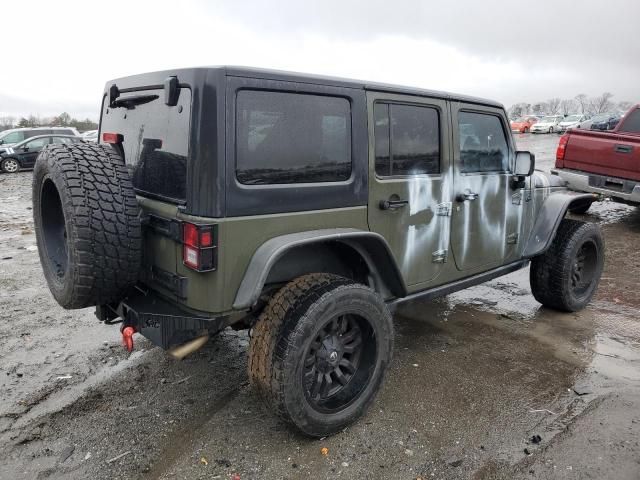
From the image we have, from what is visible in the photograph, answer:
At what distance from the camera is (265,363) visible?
2520 mm

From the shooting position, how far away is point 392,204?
9.97 ft

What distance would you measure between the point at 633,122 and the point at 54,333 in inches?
356

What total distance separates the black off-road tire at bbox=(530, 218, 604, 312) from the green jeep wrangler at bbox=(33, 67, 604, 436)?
4.87 ft

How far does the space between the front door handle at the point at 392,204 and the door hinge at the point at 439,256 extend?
0.51 metres

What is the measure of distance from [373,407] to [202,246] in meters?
1.57

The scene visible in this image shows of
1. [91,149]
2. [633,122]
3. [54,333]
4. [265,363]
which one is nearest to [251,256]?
[265,363]

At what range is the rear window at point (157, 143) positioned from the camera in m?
2.42

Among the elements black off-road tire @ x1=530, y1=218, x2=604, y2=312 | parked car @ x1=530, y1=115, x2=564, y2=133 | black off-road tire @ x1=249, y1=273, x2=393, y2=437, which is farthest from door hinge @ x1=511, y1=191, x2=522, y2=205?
parked car @ x1=530, y1=115, x2=564, y2=133

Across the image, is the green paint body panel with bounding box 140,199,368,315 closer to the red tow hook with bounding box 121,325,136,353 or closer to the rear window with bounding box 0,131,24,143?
the red tow hook with bounding box 121,325,136,353

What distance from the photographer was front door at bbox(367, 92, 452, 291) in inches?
118

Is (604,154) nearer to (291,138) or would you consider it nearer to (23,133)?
(291,138)

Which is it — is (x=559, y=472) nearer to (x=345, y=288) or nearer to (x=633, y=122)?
(x=345, y=288)

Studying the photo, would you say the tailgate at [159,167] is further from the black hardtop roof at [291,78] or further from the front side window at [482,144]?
the front side window at [482,144]

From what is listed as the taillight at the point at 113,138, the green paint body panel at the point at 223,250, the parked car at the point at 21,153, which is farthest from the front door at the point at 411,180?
the parked car at the point at 21,153
